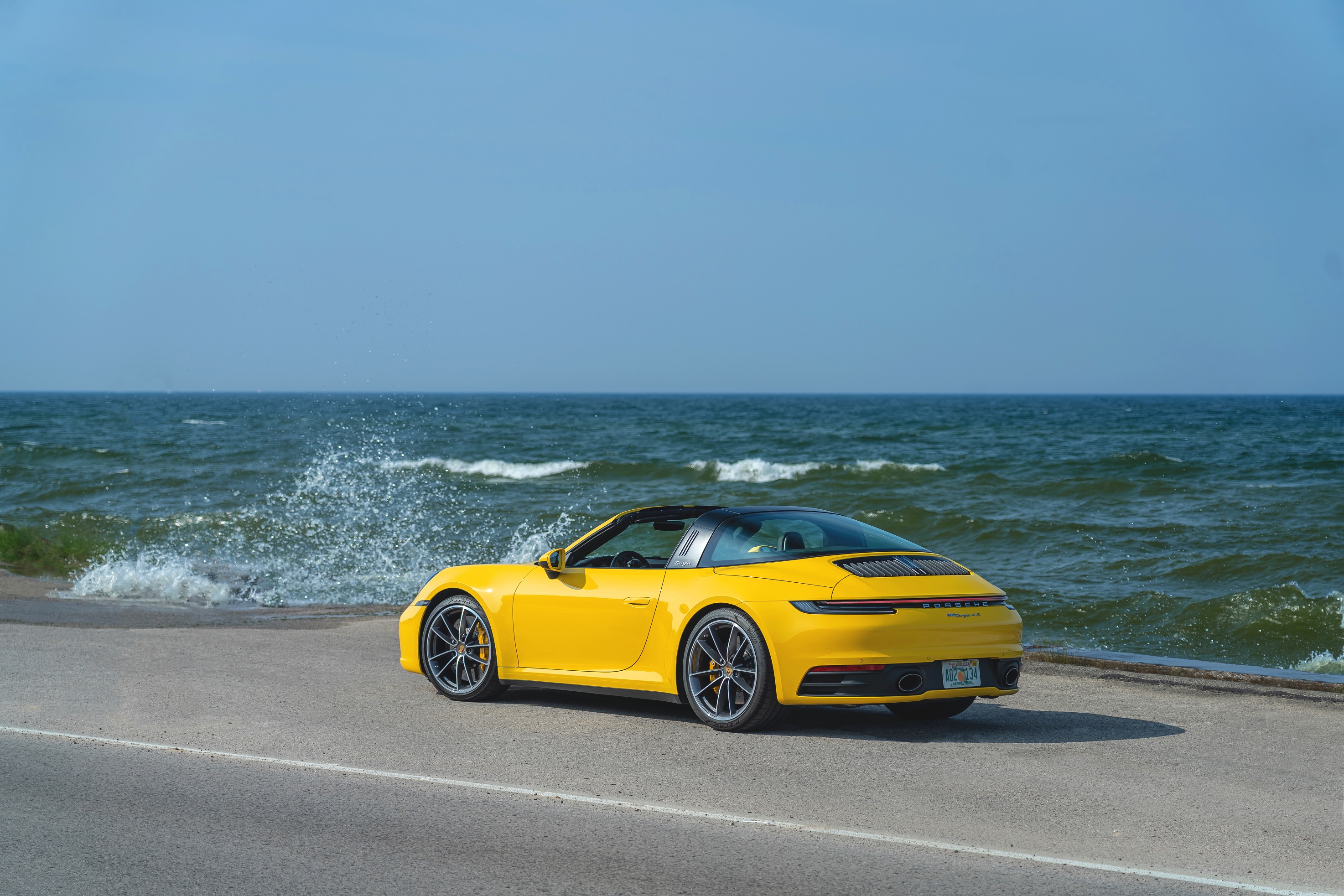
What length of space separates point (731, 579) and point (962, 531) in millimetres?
15133

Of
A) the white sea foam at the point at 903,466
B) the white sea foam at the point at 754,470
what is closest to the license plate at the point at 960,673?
the white sea foam at the point at 754,470

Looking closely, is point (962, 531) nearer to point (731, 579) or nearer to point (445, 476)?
point (731, 579)

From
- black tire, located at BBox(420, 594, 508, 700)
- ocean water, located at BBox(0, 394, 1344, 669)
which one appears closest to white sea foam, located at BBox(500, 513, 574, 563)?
ocean water, located at BBox(0, 394, 1344, 669)

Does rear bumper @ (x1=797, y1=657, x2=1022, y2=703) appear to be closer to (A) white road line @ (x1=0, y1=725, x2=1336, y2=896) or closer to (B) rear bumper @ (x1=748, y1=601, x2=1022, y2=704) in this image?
(B) rear bumper @ (x1=748, y1=601, x2=1022, y2=704)

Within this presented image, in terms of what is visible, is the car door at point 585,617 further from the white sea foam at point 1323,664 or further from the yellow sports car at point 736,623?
the white sea foam at point 1323,664

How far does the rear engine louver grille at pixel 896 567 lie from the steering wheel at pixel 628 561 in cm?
156

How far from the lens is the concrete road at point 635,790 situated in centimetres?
478

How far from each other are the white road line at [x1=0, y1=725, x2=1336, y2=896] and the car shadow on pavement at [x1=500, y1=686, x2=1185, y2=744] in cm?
176

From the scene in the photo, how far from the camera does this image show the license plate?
709 cm

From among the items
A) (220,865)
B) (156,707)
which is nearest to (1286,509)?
(156,707)

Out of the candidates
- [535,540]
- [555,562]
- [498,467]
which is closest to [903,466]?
[498,467]

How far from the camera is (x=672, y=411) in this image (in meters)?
92.5

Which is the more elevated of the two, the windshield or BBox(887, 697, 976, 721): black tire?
the windshield

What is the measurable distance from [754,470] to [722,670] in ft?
94.2
